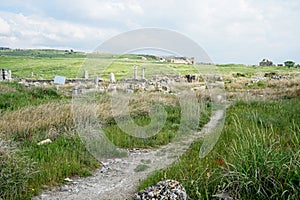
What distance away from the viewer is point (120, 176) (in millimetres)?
5898

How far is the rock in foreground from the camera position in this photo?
3830mm

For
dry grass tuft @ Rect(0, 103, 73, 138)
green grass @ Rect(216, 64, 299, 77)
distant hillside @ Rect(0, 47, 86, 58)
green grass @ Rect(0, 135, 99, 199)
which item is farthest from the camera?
distant hillside @ Rect(0, 47, 86, 58)

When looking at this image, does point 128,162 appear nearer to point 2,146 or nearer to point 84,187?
point 84,187

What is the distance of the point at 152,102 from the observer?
39.2 feet

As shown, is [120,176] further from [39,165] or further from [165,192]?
[165,192]

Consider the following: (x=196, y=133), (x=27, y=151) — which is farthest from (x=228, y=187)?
(x=196, y=133)

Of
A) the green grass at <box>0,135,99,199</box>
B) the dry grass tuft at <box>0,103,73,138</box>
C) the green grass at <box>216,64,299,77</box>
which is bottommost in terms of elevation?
the green grass at <box>0,135,99,199</box>

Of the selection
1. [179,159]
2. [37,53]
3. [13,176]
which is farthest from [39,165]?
[37,53]

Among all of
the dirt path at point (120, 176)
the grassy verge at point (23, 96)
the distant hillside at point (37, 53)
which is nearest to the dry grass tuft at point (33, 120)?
the grassy verge at point (23, 96)

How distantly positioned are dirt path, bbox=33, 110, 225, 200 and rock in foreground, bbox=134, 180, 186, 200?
0.95m

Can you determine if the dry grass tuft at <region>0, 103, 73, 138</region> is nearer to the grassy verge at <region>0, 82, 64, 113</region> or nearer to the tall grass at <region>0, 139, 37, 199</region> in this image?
the grassy verge at <region>0, 82, 64, 113</region>

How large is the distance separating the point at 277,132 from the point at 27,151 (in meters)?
5.39

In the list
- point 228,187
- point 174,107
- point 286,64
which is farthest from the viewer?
point 286,64

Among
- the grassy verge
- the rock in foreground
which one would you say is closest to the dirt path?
the rock in foreground
